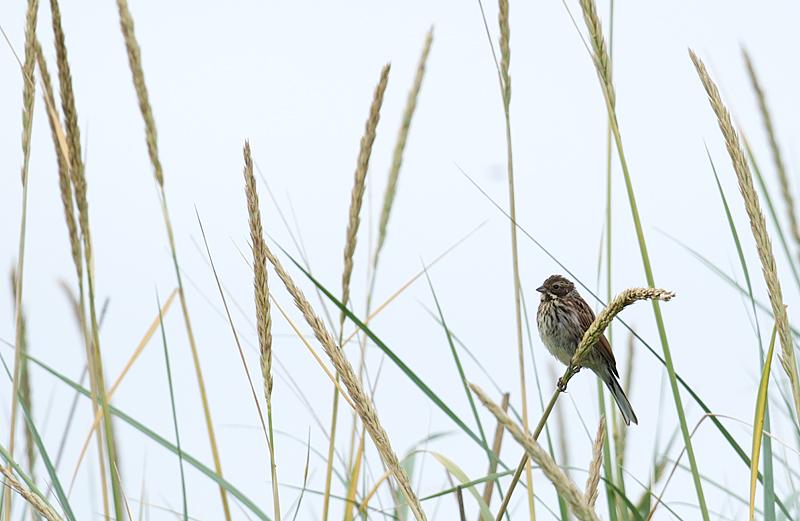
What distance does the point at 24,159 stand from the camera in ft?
5.80

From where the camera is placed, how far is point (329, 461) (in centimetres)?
170

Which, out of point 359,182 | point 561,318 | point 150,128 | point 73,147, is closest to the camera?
point 73,147

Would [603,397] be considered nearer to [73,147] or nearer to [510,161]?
[510,161]

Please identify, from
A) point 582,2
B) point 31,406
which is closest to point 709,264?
point 582,2

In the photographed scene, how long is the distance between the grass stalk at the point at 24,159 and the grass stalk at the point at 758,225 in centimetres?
139

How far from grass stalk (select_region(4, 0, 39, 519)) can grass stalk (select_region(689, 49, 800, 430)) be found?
1390 mm

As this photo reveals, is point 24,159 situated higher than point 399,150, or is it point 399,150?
point 399,150

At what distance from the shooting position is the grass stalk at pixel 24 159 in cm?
164

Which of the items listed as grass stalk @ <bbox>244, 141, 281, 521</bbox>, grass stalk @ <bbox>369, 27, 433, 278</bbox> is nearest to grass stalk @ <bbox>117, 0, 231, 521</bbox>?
grass stalk @ <bbox>369, 27, 433, 278</bbox>

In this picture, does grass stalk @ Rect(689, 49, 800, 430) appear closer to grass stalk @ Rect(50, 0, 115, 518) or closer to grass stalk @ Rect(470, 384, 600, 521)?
grass stalk @ Rect(470, 384, 600, 521)

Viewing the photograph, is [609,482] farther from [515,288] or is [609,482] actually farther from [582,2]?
[582,2]

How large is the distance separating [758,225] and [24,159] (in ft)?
5.22

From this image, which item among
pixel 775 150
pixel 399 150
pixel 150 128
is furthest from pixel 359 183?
pixel 775 150

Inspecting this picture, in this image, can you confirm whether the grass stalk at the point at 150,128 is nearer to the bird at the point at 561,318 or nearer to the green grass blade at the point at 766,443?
the green grass blade at the point at 766,443
